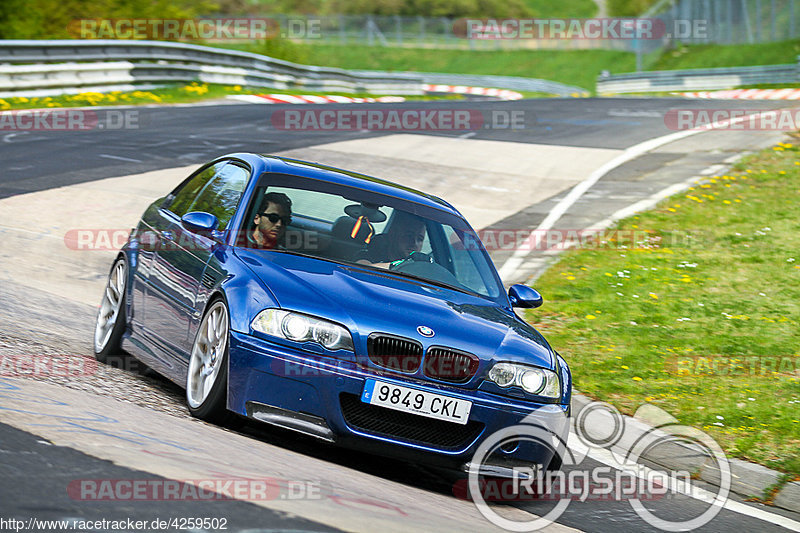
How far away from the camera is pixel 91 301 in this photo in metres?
9.34

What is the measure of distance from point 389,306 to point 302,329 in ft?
1.64

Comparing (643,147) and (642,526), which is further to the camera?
(643,147)

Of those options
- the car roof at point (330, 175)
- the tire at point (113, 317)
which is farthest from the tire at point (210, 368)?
the tire at point (113, 317)

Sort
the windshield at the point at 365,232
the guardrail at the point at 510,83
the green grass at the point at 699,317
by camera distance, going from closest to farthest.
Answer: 1. the windshield at the point at 365,232
2. the green grass at the point at 699,317
3. the guardrail at the point at 510,83

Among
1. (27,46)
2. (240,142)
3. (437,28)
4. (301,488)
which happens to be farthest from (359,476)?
(437,28)

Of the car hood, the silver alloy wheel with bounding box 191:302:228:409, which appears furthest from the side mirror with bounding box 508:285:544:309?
the silver alloy wheel with bounding box 191:302:228:409

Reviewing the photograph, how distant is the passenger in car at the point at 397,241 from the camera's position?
258 inches

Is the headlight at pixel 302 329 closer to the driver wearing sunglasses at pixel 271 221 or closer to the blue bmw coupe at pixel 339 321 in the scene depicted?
the blue bmw coupe at pixel 339 321

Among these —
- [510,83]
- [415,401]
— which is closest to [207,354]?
[415,401]

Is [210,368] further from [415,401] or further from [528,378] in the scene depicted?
[528,378]

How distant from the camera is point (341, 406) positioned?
5.18m

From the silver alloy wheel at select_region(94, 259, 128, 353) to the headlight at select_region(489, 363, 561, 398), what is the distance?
9.79ft

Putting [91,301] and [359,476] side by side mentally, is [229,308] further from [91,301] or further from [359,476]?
[91,301]

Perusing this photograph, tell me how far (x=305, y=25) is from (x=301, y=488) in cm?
6865
